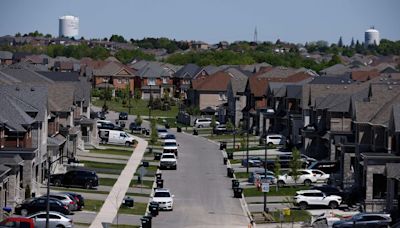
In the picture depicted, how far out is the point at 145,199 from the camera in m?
63.6

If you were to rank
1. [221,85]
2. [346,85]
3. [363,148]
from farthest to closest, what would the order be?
[221,85] < [346,85] < [363,148]

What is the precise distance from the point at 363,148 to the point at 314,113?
988 inches

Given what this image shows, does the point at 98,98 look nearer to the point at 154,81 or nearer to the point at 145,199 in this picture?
the point at 154,81

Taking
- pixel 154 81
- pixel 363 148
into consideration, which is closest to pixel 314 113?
pixel 363 148

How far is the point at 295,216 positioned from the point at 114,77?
128 meters

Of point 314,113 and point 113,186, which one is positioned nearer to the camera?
point 113,186

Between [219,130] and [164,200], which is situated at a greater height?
[164,200]

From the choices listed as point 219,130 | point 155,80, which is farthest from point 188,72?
point 219,130

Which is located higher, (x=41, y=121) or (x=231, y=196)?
(x=41, y=121)

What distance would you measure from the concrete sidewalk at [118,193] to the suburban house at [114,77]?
280 feet

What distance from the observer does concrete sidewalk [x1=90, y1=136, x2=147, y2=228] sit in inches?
2138

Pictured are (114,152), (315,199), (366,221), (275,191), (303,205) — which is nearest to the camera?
(366,221)

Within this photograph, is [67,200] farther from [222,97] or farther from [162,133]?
[222,97]

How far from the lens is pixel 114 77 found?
604 ft
